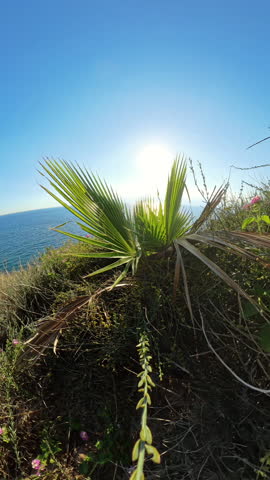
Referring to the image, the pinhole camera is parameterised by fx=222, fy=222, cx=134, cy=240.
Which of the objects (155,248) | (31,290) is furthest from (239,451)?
(31,290)

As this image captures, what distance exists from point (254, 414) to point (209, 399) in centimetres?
17

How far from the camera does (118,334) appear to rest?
4.06 feet

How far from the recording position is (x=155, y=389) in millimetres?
1136

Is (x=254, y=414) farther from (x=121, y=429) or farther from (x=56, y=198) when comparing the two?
(x=56, y=198)

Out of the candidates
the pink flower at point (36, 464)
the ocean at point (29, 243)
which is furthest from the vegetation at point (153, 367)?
the ocean at point (29, 243)

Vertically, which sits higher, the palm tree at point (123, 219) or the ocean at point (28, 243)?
the palm tree at point (123, 219)

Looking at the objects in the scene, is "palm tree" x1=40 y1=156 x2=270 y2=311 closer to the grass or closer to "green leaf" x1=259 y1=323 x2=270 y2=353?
the grass

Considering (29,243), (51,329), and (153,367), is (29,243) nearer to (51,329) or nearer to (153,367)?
(51,329)

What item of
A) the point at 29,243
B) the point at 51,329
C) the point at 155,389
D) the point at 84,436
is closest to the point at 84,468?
the point at 84,436

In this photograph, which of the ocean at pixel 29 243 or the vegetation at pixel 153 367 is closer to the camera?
the vegetation at pixel 153 367

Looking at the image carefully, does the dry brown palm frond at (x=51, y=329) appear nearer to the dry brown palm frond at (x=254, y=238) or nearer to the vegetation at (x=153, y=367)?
the vegetation at (x=153, y=367)

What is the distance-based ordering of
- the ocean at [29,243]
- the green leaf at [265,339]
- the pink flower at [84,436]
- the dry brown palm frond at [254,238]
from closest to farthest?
the green leaf at [265,339], the dry brown palm frond at [254,238], the pink flower at [84,436], the ocean at [29,243]

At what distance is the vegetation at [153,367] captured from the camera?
90 cm

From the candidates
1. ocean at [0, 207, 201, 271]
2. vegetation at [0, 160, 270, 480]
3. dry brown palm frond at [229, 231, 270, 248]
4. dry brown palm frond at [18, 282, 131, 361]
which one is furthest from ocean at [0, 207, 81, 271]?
dry brown palm frond at [229, 231, 270, 248]
